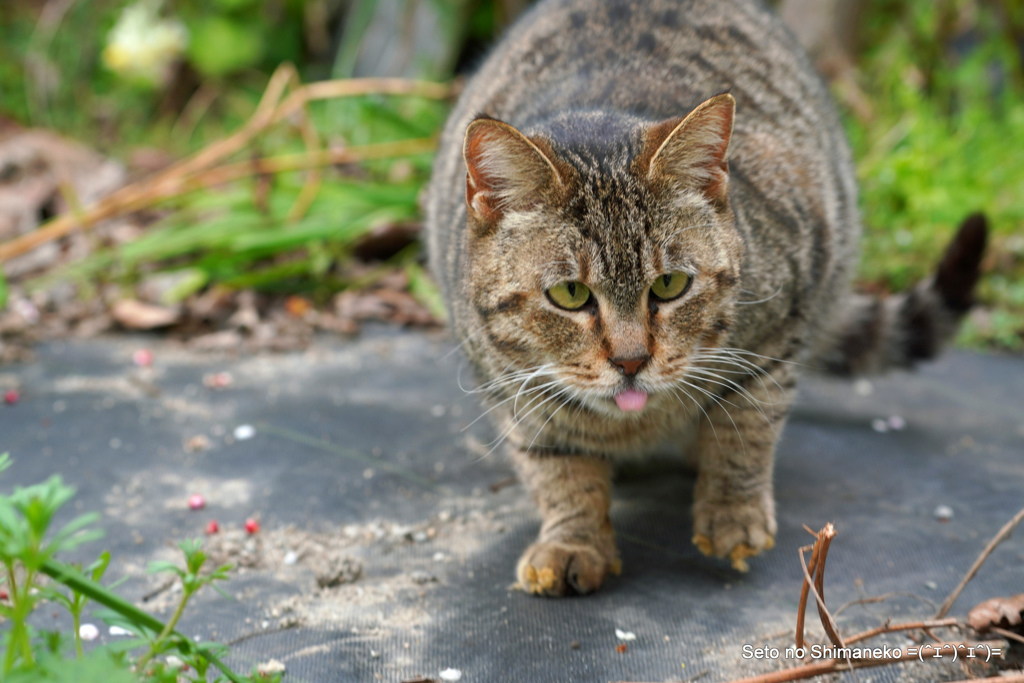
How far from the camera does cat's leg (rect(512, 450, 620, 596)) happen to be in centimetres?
182

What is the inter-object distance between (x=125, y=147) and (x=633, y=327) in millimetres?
6110

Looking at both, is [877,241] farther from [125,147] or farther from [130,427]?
[125,147]

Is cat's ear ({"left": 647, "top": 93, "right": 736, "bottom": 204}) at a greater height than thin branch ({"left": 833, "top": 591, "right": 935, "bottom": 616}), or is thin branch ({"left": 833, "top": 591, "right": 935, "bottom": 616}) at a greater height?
cat's ear ({"left": 647, "top": 93, "right": 736, "bottom": 204})

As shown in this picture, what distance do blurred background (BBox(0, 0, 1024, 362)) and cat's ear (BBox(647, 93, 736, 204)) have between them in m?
2.00

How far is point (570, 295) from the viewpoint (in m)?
1.73

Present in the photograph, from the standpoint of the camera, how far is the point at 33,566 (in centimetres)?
93

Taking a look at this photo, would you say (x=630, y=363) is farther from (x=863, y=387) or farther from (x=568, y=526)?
(x=863, y=387)

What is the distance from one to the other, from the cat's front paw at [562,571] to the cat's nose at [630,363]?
1.51ft

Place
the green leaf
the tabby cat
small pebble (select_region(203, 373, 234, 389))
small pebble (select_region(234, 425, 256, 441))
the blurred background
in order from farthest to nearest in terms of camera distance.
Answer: the green leaf < the blurred background < small pebble (select_region(203, 373, 234, 389)) < small pebble (select_region(234, 425, 256, 441)) < the tabby cat

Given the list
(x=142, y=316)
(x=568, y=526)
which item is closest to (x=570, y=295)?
(x=568, y=526)

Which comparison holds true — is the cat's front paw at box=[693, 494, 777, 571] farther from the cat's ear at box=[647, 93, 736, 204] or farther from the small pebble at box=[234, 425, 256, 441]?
the small pebble at box=[234, 425, 256, 441]

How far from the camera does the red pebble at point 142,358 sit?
3.19 metres

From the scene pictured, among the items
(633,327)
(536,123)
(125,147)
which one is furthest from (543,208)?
(125,147)

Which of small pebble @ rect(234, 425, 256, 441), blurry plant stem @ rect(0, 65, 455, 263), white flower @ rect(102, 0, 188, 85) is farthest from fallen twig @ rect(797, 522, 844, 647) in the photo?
white flower @ rect(102, 0, 188, 85)
